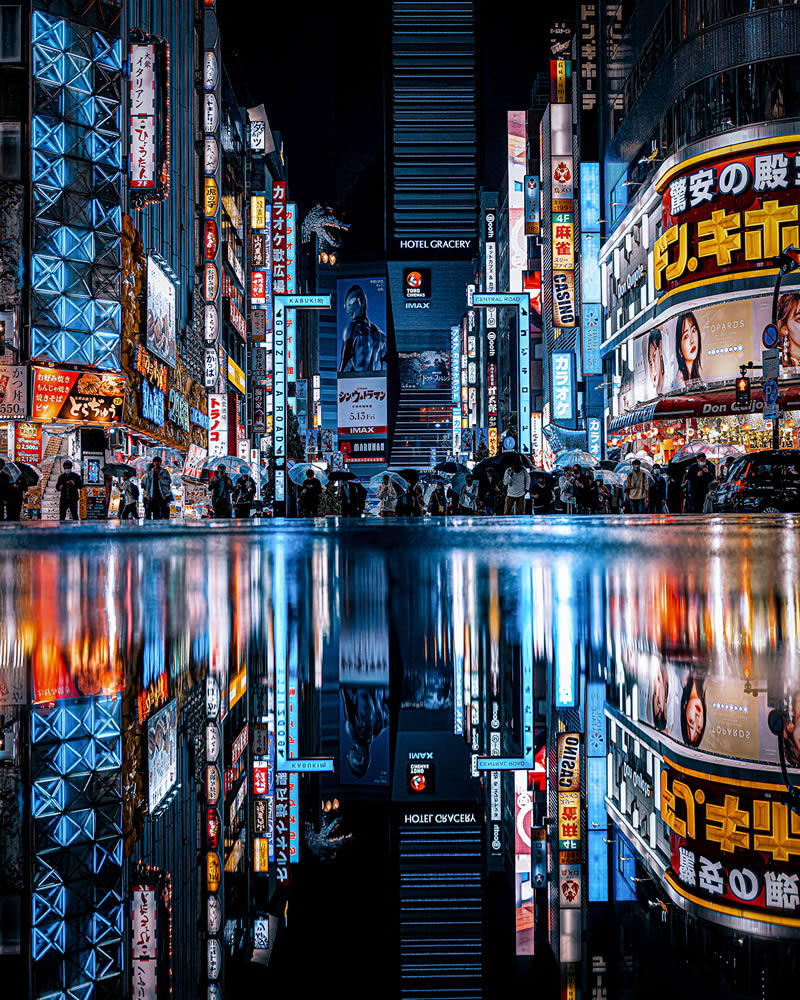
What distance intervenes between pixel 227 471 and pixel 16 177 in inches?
561

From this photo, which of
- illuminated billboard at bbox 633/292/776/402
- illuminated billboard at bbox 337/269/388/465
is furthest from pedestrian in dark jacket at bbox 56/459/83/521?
illuminated billboard at bbox 337/269/388/465

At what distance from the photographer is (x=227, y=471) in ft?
80.2

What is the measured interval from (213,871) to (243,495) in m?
24.2

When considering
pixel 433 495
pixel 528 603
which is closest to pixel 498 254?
pixel 433 495

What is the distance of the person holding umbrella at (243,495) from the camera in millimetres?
24766

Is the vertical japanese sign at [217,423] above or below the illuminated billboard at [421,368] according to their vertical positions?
below

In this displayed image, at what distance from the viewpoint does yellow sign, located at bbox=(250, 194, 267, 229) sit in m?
61.3

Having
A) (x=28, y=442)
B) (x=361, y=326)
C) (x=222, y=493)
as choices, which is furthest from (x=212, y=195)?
(x=222, y=493)

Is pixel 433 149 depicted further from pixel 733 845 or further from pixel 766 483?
pixel 733 845

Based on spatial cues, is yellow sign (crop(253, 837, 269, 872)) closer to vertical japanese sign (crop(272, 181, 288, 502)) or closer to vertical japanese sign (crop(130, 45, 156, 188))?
vertical japanese sign (crop(272, 181, 288, 502))

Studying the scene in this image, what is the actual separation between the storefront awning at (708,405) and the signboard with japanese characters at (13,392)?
69.3 feet

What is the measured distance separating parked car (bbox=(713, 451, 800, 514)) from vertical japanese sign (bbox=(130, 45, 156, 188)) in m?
25.1

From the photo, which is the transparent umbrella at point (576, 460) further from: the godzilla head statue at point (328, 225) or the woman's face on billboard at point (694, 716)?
the godzilla head statue at point (328, 225)

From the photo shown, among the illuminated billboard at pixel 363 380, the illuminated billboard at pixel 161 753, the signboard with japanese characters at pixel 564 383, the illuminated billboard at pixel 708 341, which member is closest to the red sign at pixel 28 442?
the illuminated billboard at pixel 363 380
